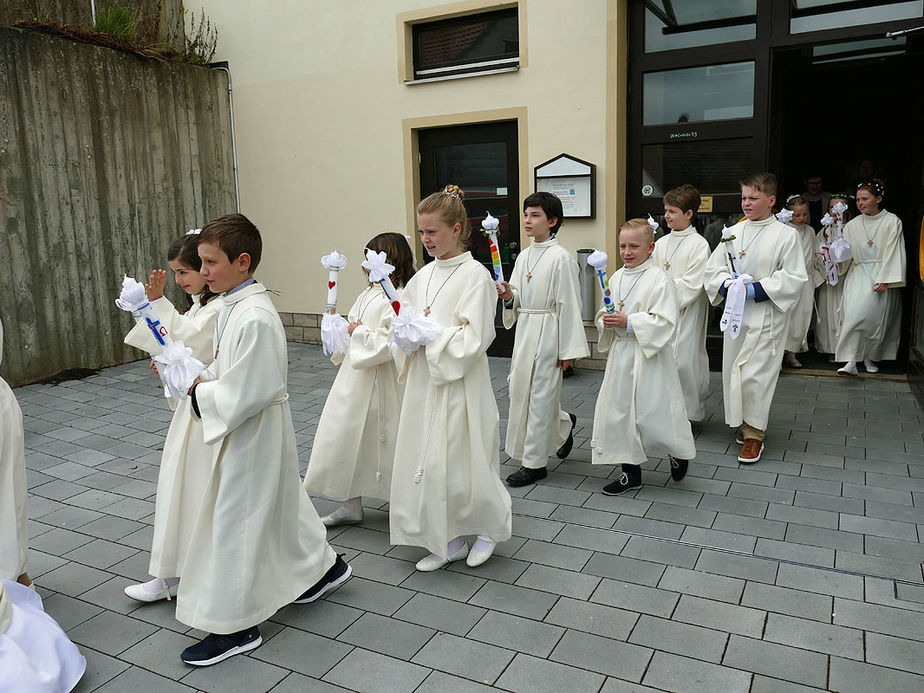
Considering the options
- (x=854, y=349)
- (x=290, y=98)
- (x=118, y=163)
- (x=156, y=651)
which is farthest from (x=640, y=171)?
(x=156, y=651)

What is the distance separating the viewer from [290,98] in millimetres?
9727

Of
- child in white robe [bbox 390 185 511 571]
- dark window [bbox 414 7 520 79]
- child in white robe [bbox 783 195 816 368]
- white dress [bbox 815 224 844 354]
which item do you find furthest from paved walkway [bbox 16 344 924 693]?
dark window [bbox 414 7 520 79]

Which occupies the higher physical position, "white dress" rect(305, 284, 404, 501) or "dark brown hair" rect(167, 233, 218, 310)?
"dark brown hair" rect(167, 233, 218, 310)

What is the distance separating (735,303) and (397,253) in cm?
246

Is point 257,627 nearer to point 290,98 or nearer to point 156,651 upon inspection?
point 156,651

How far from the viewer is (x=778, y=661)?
2.99 metres

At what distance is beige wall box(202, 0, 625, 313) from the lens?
25.9 ft

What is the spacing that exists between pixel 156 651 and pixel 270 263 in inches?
300

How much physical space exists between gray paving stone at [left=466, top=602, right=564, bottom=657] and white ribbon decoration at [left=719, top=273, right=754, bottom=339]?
2.81 meters

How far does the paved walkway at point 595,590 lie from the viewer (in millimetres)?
2975

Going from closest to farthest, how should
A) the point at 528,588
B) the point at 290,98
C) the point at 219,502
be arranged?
1. the point at 219,502
2. the point at 528,588
3. the point at 290,98

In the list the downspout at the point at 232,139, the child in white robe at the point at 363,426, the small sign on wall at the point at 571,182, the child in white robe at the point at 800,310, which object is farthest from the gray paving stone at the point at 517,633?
the downspout at the point at 232,139

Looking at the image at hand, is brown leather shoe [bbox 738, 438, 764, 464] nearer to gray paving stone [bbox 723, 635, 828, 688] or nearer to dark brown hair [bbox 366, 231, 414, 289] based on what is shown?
gray paving stone [bbox 723, 635, 828, 688]

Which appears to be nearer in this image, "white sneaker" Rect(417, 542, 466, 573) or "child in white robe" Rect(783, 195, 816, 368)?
"white sneaker" Rect(417, 542, 466, 573)
